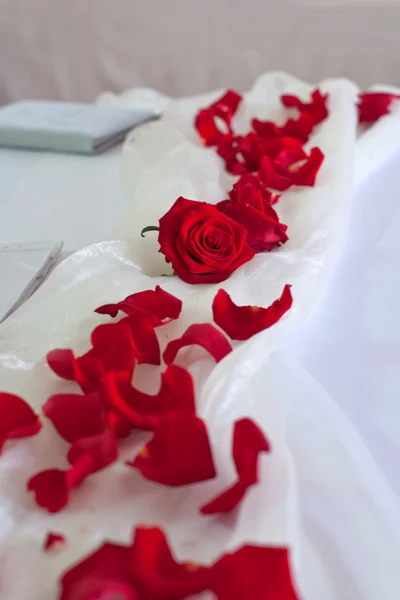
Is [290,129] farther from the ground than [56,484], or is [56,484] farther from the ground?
[290,129]

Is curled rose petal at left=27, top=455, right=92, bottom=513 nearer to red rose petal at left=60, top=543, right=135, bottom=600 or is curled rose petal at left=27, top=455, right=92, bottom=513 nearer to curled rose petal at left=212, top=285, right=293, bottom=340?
red rose petal at left=60, top=543, right=135, bottom=600

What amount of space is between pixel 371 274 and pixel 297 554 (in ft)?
1.55

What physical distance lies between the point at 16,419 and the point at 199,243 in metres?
0.30

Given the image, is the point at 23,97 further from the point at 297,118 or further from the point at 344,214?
the point at 344,214

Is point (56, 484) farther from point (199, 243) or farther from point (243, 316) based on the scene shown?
point (199, 243)

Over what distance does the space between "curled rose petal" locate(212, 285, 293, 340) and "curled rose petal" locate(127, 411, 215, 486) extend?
0.47 ft

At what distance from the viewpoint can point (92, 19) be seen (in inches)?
84.5

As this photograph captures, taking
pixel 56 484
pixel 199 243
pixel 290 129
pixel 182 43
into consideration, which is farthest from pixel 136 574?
pixel 182 43

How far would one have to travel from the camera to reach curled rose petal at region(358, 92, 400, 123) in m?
1.34

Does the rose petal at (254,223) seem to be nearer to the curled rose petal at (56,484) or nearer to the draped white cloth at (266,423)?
the draped white cloth at (266,423)

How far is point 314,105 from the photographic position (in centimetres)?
131

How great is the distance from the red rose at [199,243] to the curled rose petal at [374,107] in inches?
30.7

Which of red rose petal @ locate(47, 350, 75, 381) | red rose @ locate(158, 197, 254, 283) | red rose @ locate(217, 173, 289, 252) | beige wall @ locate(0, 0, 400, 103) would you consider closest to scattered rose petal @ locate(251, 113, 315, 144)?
red rose @ locate(217, 173, 289, 252)

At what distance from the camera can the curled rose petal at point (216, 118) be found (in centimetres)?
128
